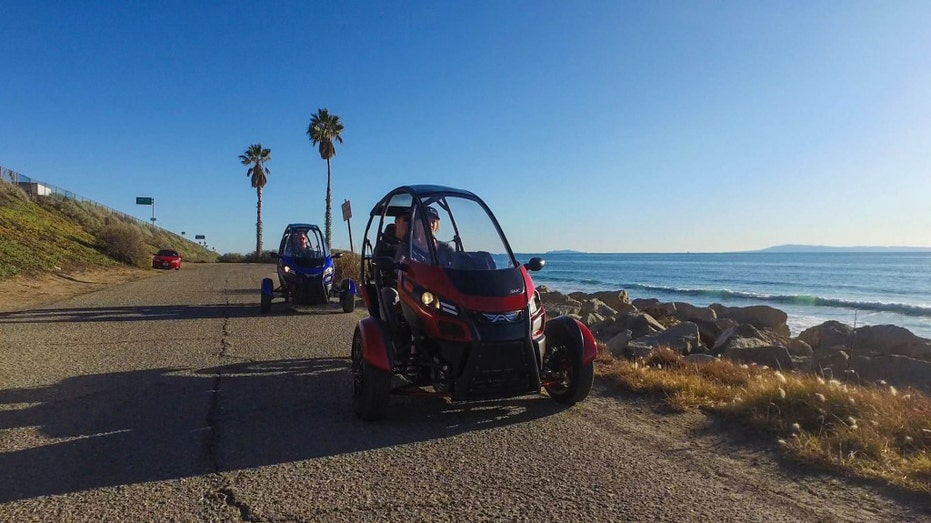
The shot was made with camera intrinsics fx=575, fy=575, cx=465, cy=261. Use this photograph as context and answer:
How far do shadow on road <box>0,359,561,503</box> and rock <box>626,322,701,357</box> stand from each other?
6.08 m

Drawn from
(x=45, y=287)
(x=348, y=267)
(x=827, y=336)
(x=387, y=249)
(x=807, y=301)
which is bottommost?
(x=807, y=301)

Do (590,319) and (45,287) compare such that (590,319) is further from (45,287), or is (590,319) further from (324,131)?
(324,131)

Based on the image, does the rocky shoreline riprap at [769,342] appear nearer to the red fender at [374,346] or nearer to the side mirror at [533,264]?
the side mirror at [533,264]

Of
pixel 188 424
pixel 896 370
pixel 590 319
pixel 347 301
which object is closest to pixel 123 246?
pixel 347 301

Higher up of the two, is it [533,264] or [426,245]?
[426,245]

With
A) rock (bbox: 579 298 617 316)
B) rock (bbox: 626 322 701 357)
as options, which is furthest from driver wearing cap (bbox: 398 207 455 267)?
rock (bbox: 579 298 617 316)

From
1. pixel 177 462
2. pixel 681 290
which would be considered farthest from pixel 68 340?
pixel 681 290

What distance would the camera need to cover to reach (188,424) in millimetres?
4812

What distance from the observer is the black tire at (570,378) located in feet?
17.0

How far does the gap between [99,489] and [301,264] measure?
10087mm

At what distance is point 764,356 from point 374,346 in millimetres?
9466

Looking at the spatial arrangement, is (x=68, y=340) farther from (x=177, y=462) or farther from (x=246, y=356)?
(x=177, y=462)

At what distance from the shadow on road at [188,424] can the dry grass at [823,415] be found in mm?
1484

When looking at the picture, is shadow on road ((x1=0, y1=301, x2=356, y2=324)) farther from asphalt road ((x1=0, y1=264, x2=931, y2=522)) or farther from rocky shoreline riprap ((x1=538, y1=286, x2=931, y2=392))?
rocky shoreline riprap ((x1=538, y1=286, x2=931, y2=392))
